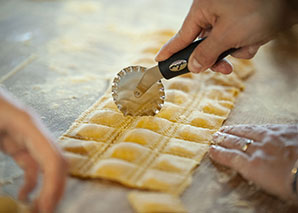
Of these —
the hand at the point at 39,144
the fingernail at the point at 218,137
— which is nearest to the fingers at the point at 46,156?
the hand at the point at 39,144

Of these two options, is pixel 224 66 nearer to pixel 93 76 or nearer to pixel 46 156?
pixel 93 76

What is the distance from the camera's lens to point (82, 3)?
8.40 ft

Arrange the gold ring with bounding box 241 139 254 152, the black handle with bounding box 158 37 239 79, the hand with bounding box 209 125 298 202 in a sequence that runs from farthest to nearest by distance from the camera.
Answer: the black handle with bounding box 158 37 239 79 → the gold ring with bounding box 241 139 254 152 → the hand with bounding box 209 125 298 202

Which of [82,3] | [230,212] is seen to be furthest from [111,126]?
[82,3]

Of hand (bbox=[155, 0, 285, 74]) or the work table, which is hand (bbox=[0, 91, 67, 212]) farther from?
hand (bbox=[155, 0, 285, 74])

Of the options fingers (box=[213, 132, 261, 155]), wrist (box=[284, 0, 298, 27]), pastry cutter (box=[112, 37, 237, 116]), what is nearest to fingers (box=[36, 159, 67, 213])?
pastry cutter (box=[112, 37, 237, 116])

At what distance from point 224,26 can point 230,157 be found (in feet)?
1.56

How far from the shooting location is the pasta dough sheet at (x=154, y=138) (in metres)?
1.04

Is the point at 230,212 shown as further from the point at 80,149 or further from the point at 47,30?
the point at 47,30

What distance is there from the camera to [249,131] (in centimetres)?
117

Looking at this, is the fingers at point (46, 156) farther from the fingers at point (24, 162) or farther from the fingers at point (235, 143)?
the fingers at point (235, 143)

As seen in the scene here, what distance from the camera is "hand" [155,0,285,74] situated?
113cm

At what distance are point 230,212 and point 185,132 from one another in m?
0.37

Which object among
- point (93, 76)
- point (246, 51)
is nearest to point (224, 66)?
point (246, 51)
